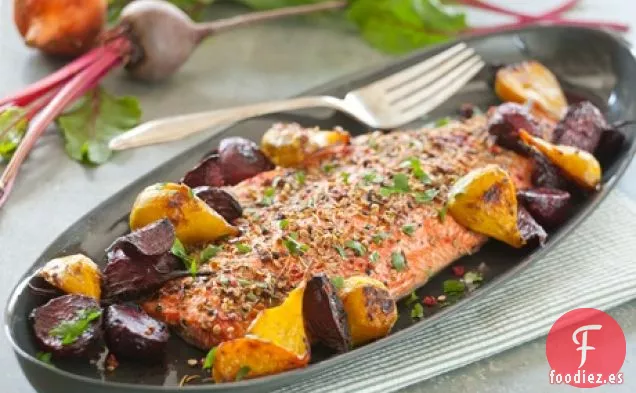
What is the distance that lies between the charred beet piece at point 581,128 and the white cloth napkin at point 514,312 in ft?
0.66

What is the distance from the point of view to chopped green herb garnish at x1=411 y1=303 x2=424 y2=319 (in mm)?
1932

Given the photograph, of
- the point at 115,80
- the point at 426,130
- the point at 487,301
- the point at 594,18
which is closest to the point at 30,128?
the point at 115,80

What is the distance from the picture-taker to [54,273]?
181cm

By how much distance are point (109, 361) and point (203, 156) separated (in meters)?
0.77

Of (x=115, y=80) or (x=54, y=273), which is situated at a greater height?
(x=54, y=273)

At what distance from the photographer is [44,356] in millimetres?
1677

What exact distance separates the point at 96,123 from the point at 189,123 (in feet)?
1.53

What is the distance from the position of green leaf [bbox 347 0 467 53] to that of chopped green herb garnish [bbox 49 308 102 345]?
188 cm

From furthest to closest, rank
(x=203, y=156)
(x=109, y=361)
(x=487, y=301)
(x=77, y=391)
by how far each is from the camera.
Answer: (x=203, y=156), (x=487, y=301), (x=109, y=361), (x=77, y=391)

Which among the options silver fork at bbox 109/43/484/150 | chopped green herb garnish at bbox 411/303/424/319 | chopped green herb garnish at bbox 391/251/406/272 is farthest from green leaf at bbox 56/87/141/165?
chopped green herb garnish at bbox 411/303/424/319

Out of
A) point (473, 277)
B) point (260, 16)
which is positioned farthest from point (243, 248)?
point (260, 16)

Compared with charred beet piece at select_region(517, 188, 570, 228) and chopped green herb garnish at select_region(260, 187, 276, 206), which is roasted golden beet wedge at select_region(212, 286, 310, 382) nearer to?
chopped green herb garnish at select_region(260, 187, 276, 206)

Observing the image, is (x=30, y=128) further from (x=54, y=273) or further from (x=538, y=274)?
(x=538, y=274)

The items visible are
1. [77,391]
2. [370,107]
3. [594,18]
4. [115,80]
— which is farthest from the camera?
[594,18]
